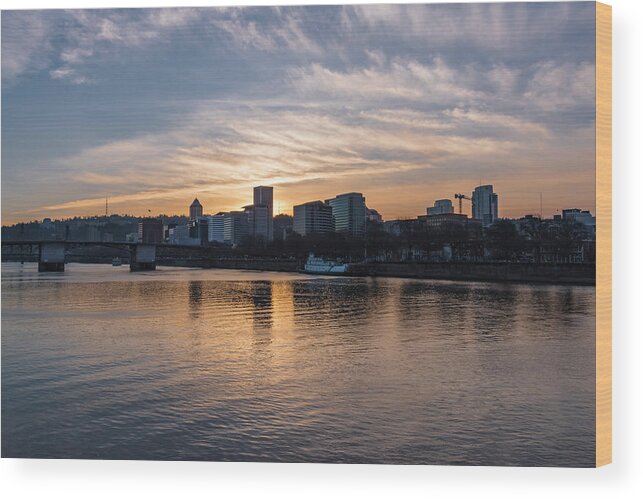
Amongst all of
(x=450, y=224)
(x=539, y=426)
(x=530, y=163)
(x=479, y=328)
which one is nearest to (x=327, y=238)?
(x=450, y=224)

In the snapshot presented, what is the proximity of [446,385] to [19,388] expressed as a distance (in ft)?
13.8

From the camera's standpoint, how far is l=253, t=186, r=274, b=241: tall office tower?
9.82 metres

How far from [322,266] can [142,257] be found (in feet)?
42.9

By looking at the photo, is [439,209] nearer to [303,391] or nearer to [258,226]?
[258,226]

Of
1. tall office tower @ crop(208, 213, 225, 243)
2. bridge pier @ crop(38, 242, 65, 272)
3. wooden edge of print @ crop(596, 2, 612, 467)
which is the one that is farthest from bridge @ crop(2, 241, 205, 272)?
wooden edge of print @ crop(596, 2, 612, 467)

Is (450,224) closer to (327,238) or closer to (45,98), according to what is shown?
(327,238)

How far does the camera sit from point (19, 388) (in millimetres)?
5660

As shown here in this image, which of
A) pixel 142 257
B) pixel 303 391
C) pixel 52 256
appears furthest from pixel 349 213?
pixel 142 257

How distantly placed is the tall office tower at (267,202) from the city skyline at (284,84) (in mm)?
2418

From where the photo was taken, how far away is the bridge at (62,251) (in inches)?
933

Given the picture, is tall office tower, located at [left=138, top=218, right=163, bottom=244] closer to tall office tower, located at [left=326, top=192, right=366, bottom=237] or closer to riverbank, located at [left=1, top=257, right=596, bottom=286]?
tall office tower, located at [left=326, top=192, right=366, bottom=237]

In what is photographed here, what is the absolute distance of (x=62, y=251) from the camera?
29.0 meters

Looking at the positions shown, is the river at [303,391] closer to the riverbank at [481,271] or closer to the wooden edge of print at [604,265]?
the wooden edge of print at [604,265]

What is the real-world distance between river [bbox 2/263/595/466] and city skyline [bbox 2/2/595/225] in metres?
1.91
